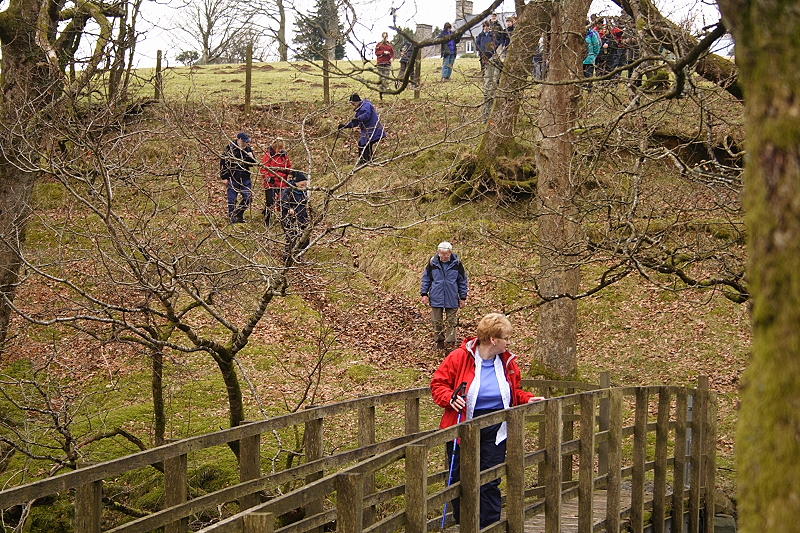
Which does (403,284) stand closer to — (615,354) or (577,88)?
(615,354)

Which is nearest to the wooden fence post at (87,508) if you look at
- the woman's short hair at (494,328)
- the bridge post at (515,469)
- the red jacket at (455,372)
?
the red jacket at (455,372)

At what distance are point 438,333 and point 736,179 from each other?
26.5 feet

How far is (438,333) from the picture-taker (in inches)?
616

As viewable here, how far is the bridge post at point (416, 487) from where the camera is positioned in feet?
19.5

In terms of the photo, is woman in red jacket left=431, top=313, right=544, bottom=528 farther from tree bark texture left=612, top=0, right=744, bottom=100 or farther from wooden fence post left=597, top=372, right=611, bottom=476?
tree bark texture left=612, top=0, right=744, bottom=100

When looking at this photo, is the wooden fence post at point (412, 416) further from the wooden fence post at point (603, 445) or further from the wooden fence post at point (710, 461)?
the wooden fence post at point (710, 461)

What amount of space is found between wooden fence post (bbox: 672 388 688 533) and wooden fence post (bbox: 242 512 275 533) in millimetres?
6306

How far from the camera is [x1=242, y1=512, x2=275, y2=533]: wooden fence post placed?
4.48 meters

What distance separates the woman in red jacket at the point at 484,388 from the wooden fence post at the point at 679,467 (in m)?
3.01

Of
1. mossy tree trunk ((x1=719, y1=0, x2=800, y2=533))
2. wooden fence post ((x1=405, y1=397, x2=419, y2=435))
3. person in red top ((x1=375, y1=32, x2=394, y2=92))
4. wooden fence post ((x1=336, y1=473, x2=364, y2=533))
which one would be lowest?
wooden fence post ((x1=405, y1=397, x2=419, y2=435))

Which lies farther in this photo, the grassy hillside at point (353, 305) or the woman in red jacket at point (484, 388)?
the grassy hillside at point (353, 305)

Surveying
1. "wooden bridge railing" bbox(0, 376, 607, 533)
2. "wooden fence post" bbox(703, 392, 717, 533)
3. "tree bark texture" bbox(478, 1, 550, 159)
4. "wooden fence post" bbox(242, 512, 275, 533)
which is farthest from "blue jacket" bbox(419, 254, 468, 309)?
"wooden fence post" bbox(242, 512, 275, 533)

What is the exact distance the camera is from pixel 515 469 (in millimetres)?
7262

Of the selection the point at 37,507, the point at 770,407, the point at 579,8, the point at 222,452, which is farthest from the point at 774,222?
the point at 579,8
